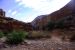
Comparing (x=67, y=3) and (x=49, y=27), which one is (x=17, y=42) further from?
(x=67, y=3)

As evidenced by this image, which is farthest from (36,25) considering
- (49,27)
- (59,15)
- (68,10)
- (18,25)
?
(18,25)

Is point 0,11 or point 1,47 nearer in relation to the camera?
point 1,47

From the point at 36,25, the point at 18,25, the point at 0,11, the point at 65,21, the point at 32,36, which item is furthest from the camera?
the point at 36,25

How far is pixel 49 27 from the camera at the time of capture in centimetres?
2689

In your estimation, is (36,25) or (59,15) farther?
(36,25)

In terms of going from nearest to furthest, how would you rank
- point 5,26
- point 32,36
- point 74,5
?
point 32,36 → point 5,26 → point 74,5

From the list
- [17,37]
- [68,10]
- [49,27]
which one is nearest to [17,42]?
[17,37]

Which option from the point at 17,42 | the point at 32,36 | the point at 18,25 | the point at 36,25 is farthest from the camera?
the point at 36,25

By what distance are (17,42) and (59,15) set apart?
24.3 m

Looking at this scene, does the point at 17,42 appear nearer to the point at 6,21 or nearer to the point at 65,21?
the point at 6,21

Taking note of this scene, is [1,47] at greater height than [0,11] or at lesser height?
lesser

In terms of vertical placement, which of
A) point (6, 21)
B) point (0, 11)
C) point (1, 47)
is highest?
point (0, 11)

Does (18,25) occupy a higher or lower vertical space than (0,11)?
lower

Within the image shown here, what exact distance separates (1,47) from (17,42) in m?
1.52
